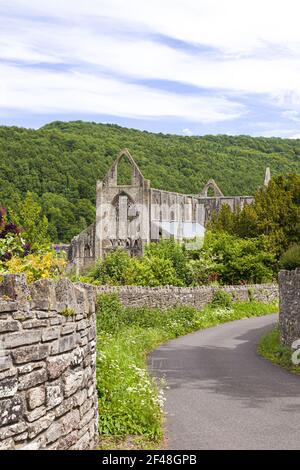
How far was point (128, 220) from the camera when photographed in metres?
61.1

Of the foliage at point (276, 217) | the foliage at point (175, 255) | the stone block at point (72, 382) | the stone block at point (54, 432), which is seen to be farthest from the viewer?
the foliage at point (276, 217)

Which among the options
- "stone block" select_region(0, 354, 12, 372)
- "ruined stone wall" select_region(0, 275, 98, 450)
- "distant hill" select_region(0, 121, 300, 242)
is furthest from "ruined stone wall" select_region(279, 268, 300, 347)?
"distant hill" select_region(0, 121, 300, 242)

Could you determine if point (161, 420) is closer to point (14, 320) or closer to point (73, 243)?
point (14, 320)

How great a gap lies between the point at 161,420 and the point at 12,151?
69.7 meters

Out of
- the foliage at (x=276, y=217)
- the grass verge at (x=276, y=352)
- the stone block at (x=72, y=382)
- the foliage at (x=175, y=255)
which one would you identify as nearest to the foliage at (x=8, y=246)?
the stone block at (x=72, y=382)

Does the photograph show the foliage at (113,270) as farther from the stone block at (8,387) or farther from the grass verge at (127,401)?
the stone block at (8,387)

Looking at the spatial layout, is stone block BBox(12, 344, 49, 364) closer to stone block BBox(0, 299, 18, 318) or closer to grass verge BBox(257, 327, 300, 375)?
stone block BBox(0, 299, 18, 318)

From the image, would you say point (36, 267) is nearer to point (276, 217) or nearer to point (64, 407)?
point (64, 407)

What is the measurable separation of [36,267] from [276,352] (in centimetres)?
1345

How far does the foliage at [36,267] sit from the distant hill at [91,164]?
5419cm

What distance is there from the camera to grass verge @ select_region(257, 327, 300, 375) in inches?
713

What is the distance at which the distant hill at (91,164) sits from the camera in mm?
73688

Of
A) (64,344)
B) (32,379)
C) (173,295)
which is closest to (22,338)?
(32,379)
